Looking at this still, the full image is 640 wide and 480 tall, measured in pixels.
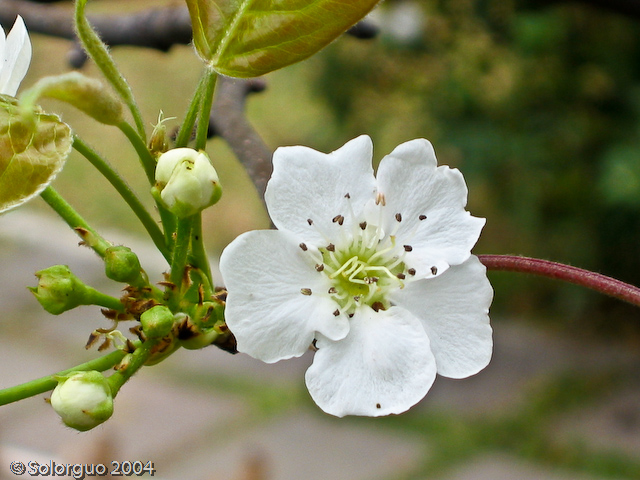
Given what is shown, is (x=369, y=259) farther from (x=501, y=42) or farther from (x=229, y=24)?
(x=501, y=42)

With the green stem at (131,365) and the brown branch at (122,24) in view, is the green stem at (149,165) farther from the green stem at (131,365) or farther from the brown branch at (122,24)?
the brown branch at (122,24)

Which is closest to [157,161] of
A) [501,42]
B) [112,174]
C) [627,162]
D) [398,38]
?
[112,174]

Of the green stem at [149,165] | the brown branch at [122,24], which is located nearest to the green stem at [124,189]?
the green stem at [149,165]

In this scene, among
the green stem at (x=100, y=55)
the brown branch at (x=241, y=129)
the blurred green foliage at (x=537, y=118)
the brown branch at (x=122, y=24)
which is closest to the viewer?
the green stem at (x=100, y=55)

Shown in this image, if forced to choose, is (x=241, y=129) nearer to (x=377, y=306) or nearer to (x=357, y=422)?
(x=377, y=306)

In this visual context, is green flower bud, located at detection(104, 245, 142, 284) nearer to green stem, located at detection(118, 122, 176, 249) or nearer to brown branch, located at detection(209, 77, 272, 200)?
green stem, located at detection(118, 122, 176, 249)

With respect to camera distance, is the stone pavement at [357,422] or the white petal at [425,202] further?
the stone pavement at [357,422]
